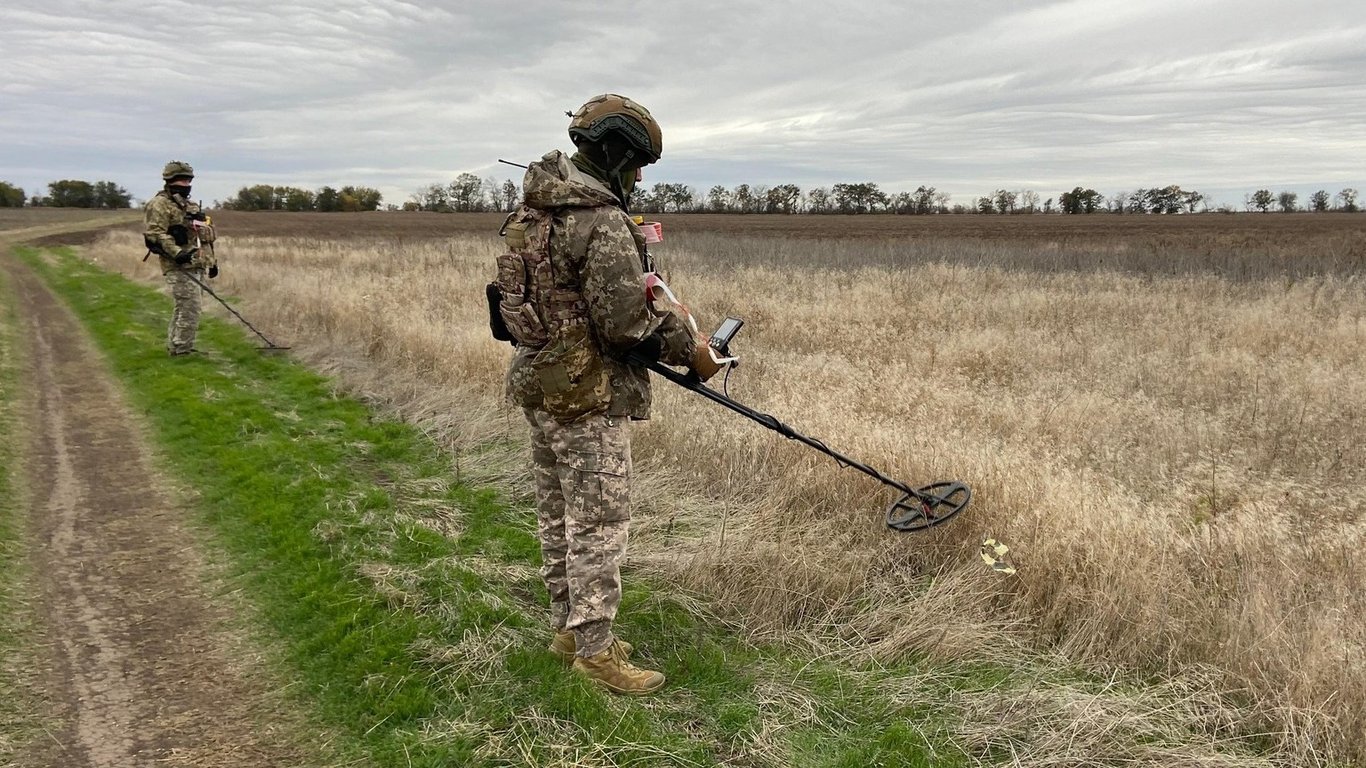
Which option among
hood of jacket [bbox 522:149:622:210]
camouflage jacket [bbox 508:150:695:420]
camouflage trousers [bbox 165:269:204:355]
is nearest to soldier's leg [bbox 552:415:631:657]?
camouflage jacket [bbox 508:150:695:420]

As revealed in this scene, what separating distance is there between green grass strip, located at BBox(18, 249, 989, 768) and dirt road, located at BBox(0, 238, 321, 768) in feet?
0.67

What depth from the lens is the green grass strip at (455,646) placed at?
3178 mm

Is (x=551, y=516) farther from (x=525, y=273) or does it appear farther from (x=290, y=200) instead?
(x=290, y=200)

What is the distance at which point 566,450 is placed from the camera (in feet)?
11.1

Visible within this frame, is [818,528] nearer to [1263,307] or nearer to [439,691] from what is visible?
[439,691]

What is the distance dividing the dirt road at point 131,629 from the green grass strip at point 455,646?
0.20 m

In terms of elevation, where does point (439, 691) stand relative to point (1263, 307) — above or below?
below

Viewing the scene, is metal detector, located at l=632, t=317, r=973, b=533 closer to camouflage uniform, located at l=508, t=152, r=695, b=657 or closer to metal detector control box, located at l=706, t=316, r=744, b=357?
metal detector control box, located at l=706, t=316, r=744, b=357

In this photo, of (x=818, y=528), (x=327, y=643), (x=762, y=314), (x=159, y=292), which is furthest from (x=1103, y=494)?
(x=159, y=292)

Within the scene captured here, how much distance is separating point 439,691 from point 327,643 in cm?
74

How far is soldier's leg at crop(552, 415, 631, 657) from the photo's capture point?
3.35m

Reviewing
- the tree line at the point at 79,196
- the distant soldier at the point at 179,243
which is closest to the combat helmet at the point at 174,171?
the distant soldier at the point at 179,243

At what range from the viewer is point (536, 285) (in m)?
3.29

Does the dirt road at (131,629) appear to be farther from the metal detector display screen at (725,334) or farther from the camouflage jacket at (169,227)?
the camouflage jacket at (169,227)
